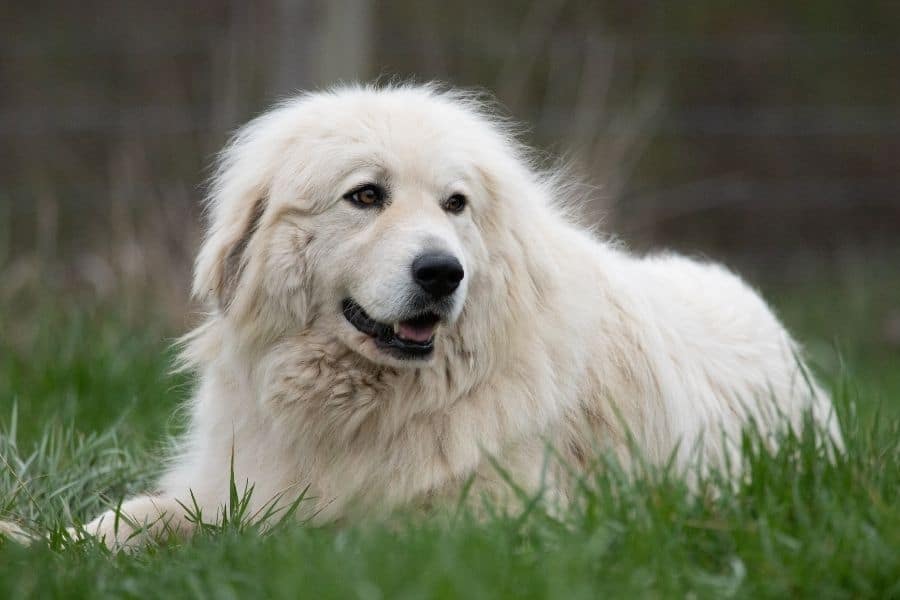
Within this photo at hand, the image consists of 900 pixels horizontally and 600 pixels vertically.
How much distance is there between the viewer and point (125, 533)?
352 cm

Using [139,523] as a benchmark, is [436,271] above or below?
above

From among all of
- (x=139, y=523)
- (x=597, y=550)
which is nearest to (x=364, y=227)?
(x=139, y=523)

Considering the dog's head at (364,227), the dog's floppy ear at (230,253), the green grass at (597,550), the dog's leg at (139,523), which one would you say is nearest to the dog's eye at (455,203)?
the dog's head at (364,227)

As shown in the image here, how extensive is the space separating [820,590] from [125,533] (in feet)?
6.60

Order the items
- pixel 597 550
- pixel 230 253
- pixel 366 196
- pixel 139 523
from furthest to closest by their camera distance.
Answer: pixel 230 253
pixel 366 196
pixel 139 523
pixel 597 550

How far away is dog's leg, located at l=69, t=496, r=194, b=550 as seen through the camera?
337cm

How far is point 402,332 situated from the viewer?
11.4 feet

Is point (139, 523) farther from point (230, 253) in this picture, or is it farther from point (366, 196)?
point (366, 196)

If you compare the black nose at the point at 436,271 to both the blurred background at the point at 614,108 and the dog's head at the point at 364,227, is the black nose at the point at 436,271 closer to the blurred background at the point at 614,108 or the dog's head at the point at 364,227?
the dog's head at the point at 364,227

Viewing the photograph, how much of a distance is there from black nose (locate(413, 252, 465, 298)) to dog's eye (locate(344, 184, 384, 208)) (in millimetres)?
323

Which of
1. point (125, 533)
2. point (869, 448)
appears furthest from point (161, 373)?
point (869, 448)

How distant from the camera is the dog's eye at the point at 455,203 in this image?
366cm

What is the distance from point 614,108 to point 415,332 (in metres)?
5.80

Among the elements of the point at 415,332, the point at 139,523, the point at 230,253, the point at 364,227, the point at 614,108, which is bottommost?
the point at 139,523
